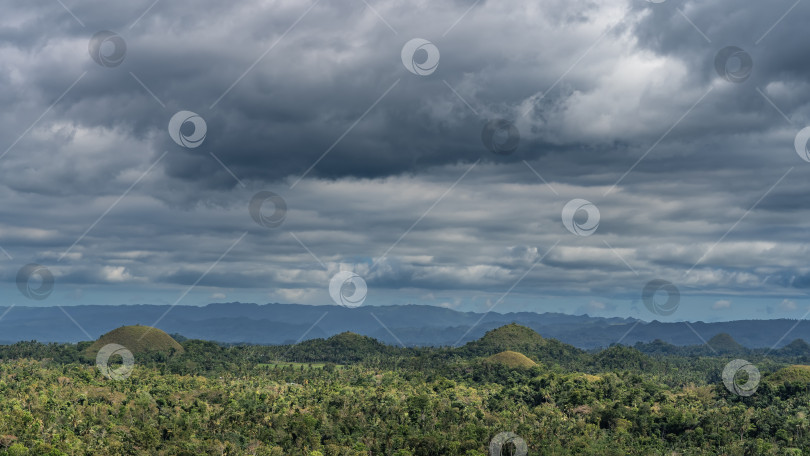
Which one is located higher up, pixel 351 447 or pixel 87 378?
pixel 87 378

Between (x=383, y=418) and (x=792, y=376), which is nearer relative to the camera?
(x=383, y=418)

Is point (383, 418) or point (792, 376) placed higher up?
point (792, 376)

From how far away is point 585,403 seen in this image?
152875 mm

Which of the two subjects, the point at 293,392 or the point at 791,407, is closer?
the point at 791,407

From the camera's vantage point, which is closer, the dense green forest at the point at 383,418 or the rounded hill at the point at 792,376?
the dense green forest at the point at 383,418

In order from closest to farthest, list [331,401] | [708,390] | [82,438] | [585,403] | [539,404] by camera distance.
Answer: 1. [82,438]
2. [331,401]
3. [585,403]
4. [539,404]
5. [708,390]

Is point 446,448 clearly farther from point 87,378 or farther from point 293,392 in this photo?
point 87,378

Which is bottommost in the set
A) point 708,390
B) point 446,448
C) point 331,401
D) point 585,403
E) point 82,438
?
point 82,438

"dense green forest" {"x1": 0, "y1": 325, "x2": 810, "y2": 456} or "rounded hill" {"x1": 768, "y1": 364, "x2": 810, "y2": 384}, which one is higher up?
"rounded hill" {"x1": 768, "y1": 364, "x2": 810, "y2": 384}

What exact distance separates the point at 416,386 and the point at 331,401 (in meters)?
45.9

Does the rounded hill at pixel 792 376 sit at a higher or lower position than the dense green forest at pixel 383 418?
higher

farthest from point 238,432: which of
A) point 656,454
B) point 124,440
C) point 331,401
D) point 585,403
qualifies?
point 585,403

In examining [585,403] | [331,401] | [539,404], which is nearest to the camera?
[331,401]

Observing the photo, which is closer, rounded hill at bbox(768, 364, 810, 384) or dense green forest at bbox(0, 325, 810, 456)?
dense green forest at bbox(0, 325, 810, 456)
